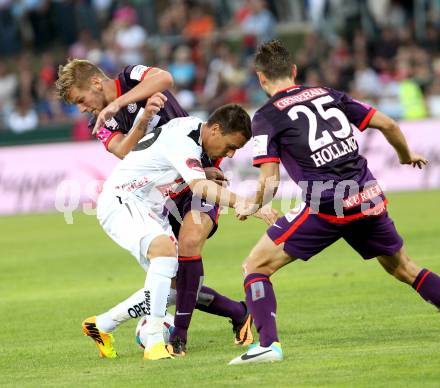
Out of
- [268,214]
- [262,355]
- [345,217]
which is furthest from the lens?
[268,214]

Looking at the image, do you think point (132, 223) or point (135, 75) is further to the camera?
point (135, 75)

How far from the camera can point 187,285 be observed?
849 centimetres

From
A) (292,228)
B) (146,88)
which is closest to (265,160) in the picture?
(292,228)

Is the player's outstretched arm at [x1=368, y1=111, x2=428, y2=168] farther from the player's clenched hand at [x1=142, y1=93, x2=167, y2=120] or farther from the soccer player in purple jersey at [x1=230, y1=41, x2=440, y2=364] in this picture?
the player's clenched hand at [x1=142, y1=93, x2=167, y2=120]

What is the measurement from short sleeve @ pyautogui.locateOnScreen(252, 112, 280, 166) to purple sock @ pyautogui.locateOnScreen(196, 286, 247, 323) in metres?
1.83

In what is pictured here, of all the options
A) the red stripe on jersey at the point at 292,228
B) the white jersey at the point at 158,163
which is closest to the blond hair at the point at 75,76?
the white jersey at the point at 158,163

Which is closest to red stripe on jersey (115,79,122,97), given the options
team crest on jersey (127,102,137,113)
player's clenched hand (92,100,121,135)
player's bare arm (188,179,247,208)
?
team crest on jersey (127,102,137,113)

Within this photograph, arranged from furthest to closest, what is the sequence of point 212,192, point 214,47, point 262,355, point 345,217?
point 214,47
point 212,192
point 345,217
point 262,355

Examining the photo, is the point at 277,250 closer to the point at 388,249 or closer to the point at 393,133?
the point at 388,249

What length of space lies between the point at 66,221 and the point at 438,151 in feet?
24.6

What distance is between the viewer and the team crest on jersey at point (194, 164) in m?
7.94

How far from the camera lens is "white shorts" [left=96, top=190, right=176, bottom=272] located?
8.06m

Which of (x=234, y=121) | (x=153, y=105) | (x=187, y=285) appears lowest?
(x=187, y=285)

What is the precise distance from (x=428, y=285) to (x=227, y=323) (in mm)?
2430
